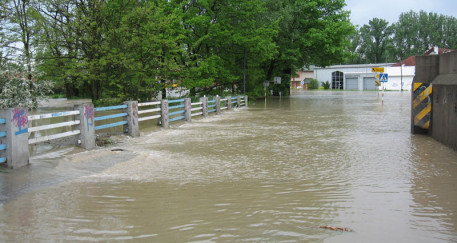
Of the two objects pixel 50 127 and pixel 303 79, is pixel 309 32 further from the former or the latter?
pixel 303 79

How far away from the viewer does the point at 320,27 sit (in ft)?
140

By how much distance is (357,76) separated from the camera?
3474 inches

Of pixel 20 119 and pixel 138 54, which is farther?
pixel 138 54

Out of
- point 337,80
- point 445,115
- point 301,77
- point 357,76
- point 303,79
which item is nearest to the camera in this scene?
point 445,115

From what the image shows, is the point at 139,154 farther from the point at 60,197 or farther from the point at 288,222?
the point at 288,222

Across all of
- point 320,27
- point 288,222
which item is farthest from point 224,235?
point 320,27

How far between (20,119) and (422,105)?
10382mm

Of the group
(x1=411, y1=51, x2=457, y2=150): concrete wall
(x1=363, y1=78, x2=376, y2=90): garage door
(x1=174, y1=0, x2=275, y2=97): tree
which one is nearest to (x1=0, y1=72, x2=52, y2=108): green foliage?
(x1=411, y1=51, x2=457, y2=150): concrete wall

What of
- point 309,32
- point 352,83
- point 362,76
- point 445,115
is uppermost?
point 309,32

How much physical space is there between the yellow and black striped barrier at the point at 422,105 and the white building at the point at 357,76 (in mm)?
67933

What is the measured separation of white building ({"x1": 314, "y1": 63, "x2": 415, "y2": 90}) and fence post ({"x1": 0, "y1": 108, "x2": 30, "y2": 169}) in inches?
2988

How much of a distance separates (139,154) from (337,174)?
14.1ft

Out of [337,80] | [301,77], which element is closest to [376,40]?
[301,77]

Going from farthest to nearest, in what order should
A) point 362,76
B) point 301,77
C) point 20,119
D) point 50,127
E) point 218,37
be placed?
point 301,77, point 362,76, point 218,37, point 50,127, point 20,119
